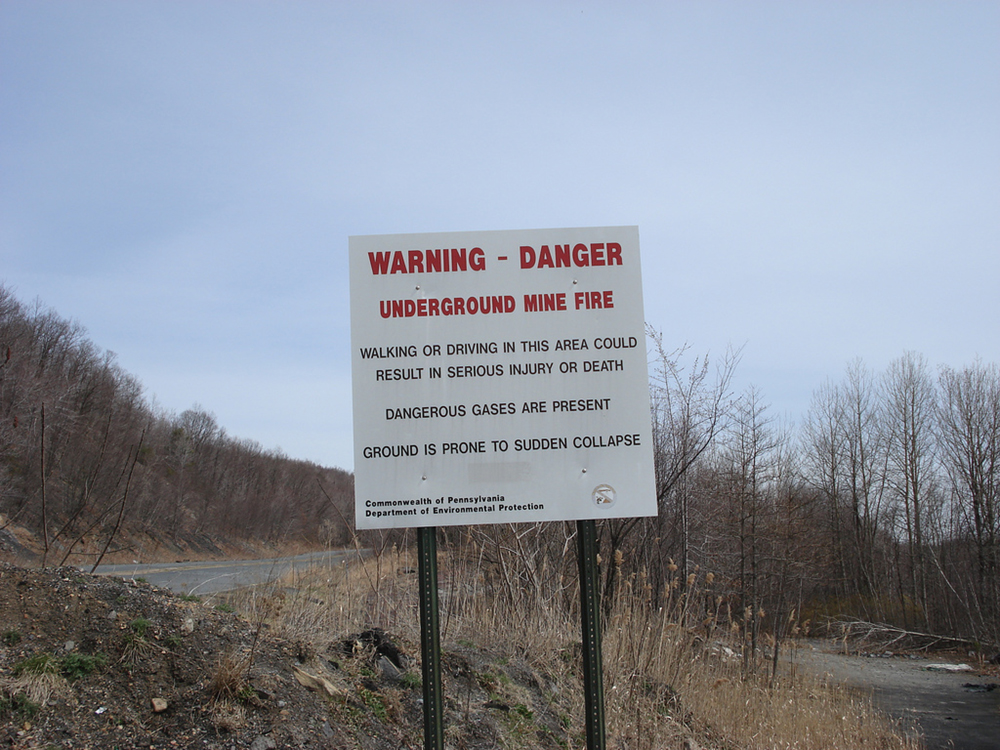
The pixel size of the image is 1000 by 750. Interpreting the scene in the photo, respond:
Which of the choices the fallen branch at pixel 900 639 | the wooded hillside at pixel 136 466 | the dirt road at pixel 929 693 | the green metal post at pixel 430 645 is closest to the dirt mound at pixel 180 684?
the green metal post at pixel 430 645

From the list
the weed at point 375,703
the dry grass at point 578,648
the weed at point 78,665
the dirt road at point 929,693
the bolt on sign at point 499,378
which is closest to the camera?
the bolt on sign at point 499,378

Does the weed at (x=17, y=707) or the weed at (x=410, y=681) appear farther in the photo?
the weed at (x=410, y=681)

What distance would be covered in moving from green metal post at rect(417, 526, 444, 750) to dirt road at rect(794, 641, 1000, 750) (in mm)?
8842

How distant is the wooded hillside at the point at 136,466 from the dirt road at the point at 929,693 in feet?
50.1

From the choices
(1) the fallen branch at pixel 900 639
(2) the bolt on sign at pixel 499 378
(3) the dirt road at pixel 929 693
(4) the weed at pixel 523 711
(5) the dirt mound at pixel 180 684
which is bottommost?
(1) the fallen branch at pixel 900 639

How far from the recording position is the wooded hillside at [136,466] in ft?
81.2

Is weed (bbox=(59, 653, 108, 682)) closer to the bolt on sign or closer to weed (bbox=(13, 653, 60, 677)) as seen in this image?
weed (bbox=(13, 653, 60, 677))

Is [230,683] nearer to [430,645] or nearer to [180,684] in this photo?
[180,684]

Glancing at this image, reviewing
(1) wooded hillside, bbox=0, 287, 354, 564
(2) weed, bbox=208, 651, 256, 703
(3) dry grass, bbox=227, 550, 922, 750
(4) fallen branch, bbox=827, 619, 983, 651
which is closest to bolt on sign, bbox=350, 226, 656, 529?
(2) weed, bbox=208, 651, 256, 703

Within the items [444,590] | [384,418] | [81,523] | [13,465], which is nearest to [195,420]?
[81,523]

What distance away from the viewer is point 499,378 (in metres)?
3.87

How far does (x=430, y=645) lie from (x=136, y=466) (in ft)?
95.3

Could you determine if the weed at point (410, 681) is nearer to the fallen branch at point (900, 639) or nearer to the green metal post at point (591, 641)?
the green metal post at point (591, 641)

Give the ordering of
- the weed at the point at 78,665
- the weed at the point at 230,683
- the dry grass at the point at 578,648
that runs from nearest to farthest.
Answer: the weed at the point at 78,665, the weed at the point at 230,683, the dry grass at the point at 578,648
